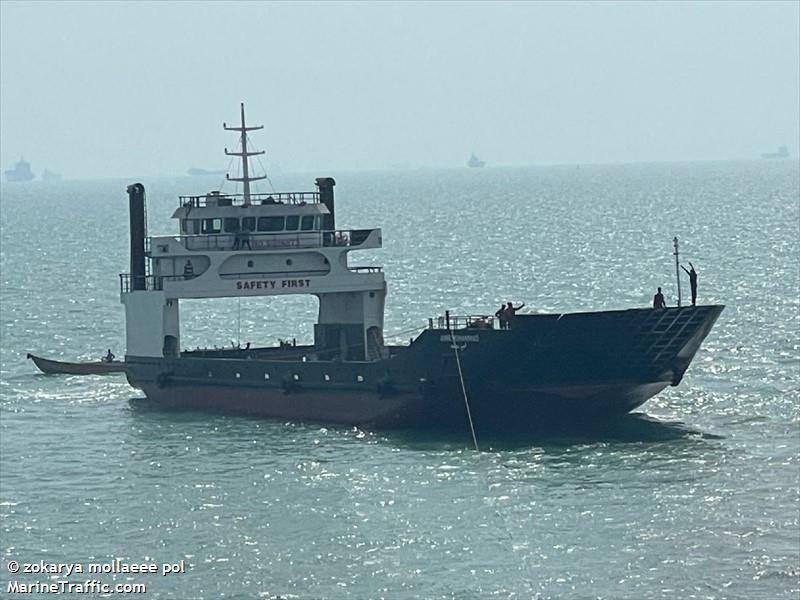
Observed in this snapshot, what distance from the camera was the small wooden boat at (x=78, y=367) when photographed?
5881 centimetres

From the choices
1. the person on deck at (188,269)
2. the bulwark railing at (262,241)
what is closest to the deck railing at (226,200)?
the bulwark railing at (262,241)

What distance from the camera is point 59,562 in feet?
116

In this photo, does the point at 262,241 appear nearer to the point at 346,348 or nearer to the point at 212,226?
the point at 212,226

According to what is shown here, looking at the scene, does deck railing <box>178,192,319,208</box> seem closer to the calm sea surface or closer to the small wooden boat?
the calm sea surface

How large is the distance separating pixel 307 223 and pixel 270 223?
104 centimetres

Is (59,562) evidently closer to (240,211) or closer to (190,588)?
(190,588)

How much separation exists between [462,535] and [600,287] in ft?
170

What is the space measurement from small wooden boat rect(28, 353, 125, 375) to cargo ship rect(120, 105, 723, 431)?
2663 mm

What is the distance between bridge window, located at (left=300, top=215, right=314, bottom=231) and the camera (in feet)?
175

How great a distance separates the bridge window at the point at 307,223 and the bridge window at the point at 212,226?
2296mm

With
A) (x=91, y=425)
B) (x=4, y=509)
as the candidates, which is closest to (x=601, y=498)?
(x=4, y=509)

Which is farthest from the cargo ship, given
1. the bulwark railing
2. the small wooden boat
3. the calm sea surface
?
the small wooden boat

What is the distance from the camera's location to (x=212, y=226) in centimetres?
5319

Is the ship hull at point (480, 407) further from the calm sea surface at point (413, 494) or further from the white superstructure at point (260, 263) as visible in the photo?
the white superstructure at point (260, 263)
